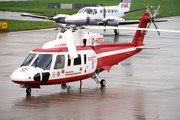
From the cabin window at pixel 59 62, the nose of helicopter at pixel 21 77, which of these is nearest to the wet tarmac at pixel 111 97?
the nose of helicopter at pixel 21 77

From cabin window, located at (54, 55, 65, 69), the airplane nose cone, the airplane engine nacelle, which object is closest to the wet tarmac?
cabin window, located at (54, 55, 65, 69)

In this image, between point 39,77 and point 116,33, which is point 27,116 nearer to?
point 39,77

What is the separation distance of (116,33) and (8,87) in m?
28.3

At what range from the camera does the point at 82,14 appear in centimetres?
4347

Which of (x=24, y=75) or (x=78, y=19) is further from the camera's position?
(x=78, y=19)

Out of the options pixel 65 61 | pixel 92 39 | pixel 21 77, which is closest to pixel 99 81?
pixel 92 39

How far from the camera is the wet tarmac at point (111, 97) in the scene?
45.2 feet

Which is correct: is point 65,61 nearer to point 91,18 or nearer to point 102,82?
point 102,82

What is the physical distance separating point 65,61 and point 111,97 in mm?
2738

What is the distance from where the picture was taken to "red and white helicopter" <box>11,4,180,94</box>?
16.2 meters

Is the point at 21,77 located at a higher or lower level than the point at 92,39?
lower

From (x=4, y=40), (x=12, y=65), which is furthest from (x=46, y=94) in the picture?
(x=4, y=40)

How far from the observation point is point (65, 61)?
17109 millimetres

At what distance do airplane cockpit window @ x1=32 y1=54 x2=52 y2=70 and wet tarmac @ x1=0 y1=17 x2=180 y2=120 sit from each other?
1378 mm
